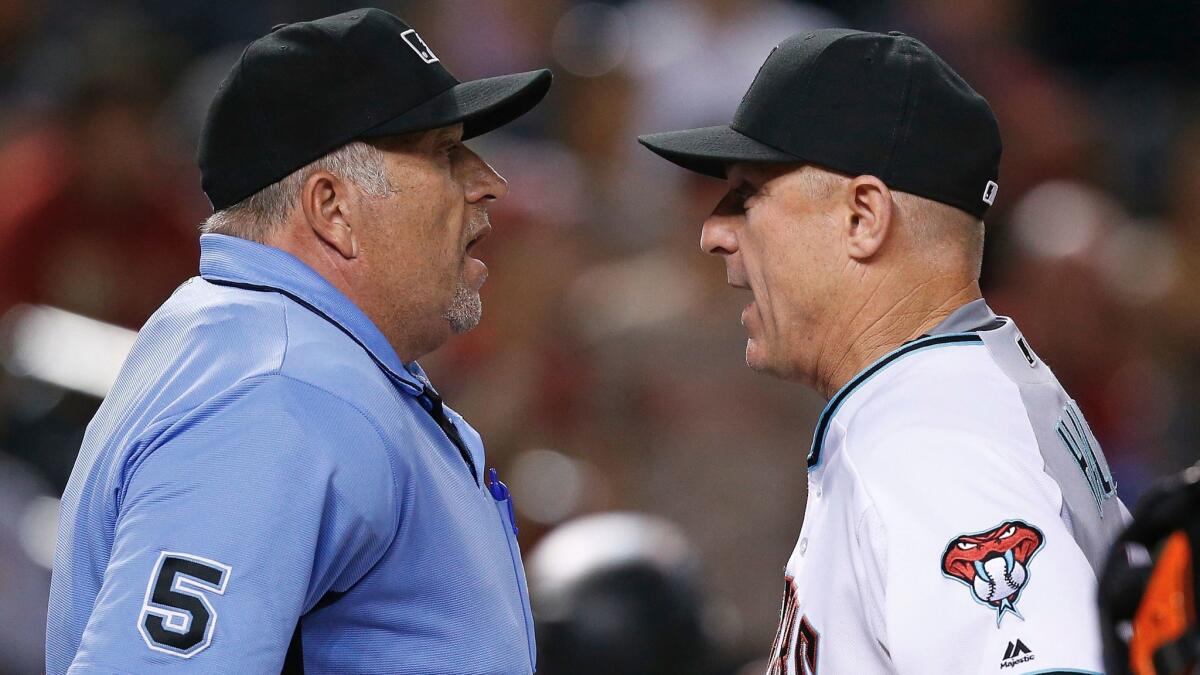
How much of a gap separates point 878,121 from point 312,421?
1051 millimetres

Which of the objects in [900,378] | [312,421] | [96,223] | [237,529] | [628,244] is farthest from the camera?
[628,244]

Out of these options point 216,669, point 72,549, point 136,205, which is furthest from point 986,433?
point 136,205

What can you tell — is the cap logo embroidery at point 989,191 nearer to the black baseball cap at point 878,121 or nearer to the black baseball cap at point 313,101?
the black baseball cap at point 878,121

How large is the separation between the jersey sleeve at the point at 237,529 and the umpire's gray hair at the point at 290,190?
0.45 metres

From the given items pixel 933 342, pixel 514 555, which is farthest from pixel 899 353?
pixel 514 555

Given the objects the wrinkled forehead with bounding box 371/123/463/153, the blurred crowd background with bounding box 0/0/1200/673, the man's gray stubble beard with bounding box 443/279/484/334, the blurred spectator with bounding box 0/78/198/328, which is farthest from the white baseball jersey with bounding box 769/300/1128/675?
the blurred spectator with bounding box 0/78/198/328

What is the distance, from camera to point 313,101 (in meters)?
2.38

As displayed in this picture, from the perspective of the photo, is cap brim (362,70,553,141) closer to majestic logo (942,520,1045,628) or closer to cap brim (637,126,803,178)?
cap brim (637,126,803,178)

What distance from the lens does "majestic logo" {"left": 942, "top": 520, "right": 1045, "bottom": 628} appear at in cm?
198

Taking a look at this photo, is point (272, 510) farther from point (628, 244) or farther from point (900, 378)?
point (628, 244)

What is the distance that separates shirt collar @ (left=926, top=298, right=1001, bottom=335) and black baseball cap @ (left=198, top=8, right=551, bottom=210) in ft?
2.72

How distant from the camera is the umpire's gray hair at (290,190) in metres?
2.41

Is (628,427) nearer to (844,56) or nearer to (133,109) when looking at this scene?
(133,109)

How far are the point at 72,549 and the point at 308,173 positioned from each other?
690 mm
